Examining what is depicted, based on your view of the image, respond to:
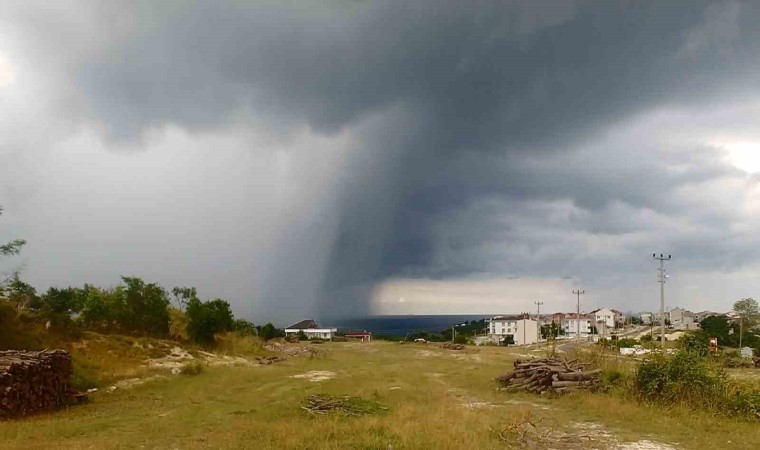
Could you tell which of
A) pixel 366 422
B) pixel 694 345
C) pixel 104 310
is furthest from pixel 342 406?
pixel 104 310

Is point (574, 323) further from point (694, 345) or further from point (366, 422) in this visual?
point (366, 422)

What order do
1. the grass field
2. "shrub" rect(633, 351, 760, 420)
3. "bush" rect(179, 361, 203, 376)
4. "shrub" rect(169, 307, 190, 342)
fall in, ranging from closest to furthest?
the grass field
"shrub" rect(633, 351, 760, 420)
"bush" rect(179, 361, 203, 376)
"shrub" rect(169, 307, 190, 342)

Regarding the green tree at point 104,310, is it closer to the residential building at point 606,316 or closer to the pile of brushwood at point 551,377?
the pile of brushwood at point 551,377

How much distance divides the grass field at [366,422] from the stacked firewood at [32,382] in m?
0.79

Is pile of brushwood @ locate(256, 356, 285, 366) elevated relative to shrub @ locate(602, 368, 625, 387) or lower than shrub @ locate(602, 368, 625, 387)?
lower

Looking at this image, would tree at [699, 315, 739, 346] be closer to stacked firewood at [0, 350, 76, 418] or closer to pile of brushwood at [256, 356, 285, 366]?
pile of brushwood at [256, 356, 285, 366]

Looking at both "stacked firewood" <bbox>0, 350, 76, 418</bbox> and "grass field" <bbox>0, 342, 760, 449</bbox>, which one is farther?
"stacked firewood" <bbox>0, 350, 76, 418</bbox>

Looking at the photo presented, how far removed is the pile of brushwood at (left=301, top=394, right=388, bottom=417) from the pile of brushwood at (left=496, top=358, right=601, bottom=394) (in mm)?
7838

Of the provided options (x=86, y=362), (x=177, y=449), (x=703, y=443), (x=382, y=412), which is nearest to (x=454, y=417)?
(x=382, y=412)

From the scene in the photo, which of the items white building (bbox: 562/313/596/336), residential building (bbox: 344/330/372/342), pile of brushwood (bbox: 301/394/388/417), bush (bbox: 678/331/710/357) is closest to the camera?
pile of brushwood (bbox: 301/394/388/417)

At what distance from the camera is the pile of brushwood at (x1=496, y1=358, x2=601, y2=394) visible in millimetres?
20625

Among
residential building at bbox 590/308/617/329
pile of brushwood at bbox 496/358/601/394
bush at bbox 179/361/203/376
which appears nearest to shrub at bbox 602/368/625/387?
pile of brushwood at bbox 496/358/601/394

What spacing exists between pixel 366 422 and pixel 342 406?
3.05 m

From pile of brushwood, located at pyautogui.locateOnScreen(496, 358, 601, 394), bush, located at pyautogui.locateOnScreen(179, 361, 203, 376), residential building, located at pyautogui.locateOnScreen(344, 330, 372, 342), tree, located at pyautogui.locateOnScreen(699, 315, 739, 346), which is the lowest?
residential building, located at pyautogui.locateOnScreen(344, 330, 372, 342)
